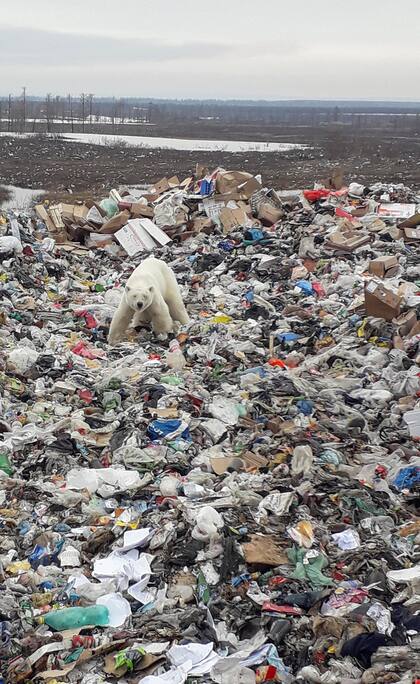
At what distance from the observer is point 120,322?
7629 millimetres

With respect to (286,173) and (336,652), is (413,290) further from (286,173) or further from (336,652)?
(286,173)

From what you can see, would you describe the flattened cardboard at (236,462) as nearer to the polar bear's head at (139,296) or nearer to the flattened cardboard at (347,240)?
the polar bear's head at (139,296)

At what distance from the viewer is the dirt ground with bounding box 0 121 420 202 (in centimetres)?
2969

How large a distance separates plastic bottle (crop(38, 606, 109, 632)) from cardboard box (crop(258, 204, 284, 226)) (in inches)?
386

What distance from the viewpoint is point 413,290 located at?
8188 mm

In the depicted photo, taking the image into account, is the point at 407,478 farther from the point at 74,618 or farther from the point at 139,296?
the point at 139,296

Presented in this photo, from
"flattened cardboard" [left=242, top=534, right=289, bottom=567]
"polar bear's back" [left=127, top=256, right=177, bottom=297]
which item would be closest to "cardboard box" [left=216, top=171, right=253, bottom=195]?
"polar bear's back" [left=127, top=256, right=177, bottom=297]

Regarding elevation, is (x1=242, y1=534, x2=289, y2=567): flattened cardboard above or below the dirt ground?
below

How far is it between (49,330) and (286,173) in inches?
1073

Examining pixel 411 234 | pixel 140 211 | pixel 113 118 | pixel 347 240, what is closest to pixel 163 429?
pixel 347 240

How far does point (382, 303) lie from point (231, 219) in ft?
17.7

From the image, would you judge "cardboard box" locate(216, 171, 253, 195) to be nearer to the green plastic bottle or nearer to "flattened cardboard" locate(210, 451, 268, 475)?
"flattened cardboard" locate(210, 451, 268, 475)

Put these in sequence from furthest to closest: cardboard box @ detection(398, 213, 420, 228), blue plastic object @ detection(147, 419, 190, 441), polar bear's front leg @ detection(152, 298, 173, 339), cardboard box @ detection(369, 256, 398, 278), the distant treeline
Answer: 1. the distant treeline
2. cardboard box @ detection(398, 213, 420, 228)
3. cardboard box @ detection(369, 256, 398, 278)
4. polar bear's front leg @ detection(152, 298, 173, 339)
5. blue plastic object @ detection(147, 419, 190, 441)

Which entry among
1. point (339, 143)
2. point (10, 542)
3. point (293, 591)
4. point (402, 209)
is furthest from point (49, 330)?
point (339, 143)
